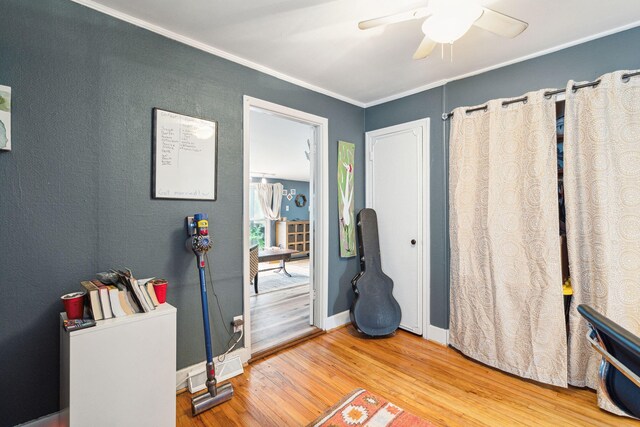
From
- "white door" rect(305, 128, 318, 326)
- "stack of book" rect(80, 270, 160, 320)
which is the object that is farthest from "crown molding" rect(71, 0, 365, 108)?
"stack of book" rect(80, 270, 160, 320)

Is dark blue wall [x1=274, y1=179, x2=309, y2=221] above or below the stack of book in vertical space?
above

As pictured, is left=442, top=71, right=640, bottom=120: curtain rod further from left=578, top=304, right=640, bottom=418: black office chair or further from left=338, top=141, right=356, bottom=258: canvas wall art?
left=578, top=304, right=640, bottom=418: black office chair

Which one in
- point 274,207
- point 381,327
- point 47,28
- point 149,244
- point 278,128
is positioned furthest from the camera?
point 274,207

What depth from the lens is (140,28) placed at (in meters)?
1.88

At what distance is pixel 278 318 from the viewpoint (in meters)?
3.40

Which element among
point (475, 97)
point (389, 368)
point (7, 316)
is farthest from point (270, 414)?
point (475, 97)

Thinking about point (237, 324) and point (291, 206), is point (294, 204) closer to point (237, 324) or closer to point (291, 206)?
point (291, 206)

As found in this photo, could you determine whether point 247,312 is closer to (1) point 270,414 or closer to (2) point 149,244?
(1) point 270,414

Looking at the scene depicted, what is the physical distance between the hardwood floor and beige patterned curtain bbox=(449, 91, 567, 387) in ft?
0.56

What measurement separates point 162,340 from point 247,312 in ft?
2.90

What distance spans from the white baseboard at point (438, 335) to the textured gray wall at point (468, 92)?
1.8 inches

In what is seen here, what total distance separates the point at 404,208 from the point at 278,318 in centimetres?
196

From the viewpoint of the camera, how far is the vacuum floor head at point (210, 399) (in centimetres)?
178

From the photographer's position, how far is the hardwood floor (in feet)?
5.73
